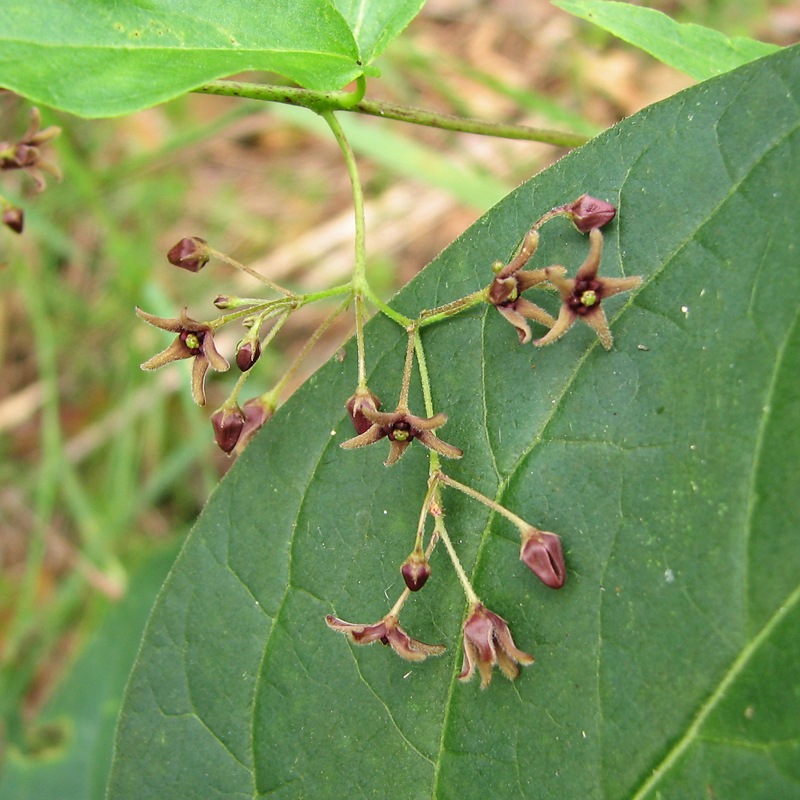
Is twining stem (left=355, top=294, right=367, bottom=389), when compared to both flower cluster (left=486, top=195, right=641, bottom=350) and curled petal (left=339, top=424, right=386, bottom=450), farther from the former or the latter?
flower cluster (left=486, top=195, right=641, bottom=350)

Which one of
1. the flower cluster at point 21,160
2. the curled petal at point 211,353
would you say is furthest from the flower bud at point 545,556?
the flower cluster at point 21,160

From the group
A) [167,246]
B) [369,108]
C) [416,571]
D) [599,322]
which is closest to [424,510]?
[416,571]

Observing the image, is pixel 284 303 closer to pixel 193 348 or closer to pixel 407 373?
pixel 193 348

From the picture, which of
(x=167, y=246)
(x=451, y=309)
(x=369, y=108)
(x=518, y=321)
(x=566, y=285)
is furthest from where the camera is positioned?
(x=167, y=246)

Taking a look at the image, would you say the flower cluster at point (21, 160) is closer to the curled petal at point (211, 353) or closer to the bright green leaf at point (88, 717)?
the curled petal at point (211, 353)

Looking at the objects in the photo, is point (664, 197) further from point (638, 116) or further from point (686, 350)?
point (686, 350)
